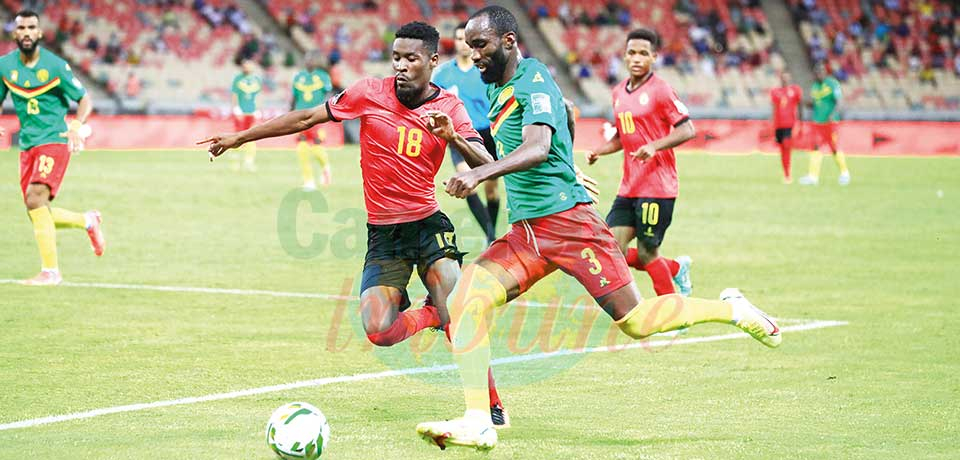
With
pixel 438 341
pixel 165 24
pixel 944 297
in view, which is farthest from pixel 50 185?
pixel 165 24

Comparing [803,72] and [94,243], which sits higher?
[94,243]

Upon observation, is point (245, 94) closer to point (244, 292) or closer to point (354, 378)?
point (244, 292)

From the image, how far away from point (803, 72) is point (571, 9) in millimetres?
9206

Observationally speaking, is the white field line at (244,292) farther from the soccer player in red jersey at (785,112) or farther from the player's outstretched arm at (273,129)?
the soccer player in red jersey at (785,112)

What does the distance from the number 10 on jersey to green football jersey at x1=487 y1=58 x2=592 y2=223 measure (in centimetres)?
99

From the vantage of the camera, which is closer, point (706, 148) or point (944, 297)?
point (944, 297)

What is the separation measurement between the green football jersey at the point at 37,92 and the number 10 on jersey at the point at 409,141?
19.4 feet

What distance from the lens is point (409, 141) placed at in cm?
830

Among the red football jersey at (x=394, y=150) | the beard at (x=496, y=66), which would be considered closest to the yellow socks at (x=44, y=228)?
the red football jersey at (x=394, y=150)

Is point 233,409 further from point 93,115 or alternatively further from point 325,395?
point 93,115

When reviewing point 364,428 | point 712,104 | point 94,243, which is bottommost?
point 712,104

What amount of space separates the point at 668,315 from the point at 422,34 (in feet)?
6.96

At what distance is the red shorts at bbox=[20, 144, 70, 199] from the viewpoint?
13.0m

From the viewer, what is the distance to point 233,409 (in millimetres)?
7883
